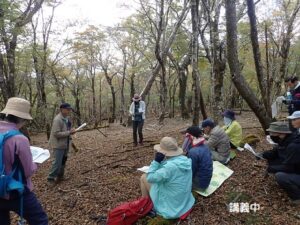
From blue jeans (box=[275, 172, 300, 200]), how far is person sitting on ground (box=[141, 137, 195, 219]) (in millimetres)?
1606

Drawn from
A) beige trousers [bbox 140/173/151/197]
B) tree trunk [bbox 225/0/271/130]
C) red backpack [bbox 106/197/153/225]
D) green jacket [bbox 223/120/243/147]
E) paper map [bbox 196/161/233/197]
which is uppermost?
tree trunk [bbox 225/0/271/130]

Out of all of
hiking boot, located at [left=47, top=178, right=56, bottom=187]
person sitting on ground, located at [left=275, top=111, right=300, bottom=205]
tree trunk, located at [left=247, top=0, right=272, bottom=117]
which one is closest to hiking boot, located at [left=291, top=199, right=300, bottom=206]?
person sitting on ground, located at [left=275, top=111, right=300, bottom=205]

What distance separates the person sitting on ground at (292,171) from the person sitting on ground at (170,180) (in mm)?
1638

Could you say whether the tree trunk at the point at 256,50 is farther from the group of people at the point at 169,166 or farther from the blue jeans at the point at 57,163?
the blue jeans at the point at 57,163

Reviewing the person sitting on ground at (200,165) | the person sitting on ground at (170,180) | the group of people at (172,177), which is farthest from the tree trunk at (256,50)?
the person sitting on ground at (170,180)

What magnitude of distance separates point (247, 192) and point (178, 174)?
A: 171cm

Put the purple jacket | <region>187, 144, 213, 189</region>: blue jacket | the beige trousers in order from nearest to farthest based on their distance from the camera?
the purple jacket
the beige trousers
<region>187, 144, 213, 189</region>: blue jacket

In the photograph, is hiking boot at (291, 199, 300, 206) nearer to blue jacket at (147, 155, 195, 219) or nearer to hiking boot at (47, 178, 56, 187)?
blue jacket at (147, 155, 195, 219)

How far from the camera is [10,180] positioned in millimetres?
2961

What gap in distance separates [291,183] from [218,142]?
6.54 ft

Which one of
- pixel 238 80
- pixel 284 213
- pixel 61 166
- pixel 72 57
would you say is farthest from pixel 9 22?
pixel 72 57

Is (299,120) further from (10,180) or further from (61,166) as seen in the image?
(61,166)

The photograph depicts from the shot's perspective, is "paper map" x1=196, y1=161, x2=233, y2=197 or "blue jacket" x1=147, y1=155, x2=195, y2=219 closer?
"blue jacket" x1=147, y1=155, x2=195, y2=219

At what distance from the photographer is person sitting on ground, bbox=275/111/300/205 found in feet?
14.7
